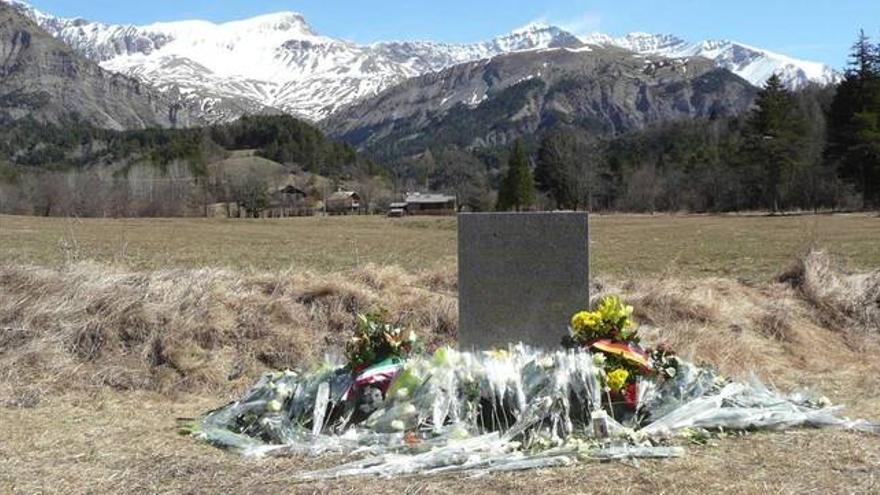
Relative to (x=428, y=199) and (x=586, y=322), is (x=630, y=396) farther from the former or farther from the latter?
(x=428, y=199)

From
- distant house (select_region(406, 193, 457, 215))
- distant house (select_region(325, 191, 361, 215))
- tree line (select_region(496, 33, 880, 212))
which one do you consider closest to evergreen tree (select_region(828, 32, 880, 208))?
tree line (select_region(496, 33, 880, 212))

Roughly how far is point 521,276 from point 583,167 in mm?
113404

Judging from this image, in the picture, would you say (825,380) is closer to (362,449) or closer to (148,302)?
(362,449)

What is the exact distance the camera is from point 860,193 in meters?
67.6

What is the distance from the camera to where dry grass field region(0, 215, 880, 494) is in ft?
16.5

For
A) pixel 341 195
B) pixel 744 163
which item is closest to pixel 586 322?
pixel 744 163

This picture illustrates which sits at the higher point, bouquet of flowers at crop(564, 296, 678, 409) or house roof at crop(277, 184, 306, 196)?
house roof at crop(277, 184, 306, 196)

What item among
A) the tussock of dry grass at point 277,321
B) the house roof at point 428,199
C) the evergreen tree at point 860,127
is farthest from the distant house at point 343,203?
the tussock of dry grass at point 277,321

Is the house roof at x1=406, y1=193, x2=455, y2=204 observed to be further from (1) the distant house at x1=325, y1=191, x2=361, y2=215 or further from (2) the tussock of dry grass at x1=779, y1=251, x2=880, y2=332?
(2) the tussock of dry grass at x1=779, y1=251, x2=880, y2=332

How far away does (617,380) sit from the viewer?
5930 millimetres

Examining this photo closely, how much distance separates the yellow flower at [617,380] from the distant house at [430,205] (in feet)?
419

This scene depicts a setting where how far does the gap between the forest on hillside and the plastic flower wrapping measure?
204 ft

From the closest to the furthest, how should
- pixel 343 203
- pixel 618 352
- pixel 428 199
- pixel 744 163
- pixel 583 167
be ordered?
pixel 618 352 → pixel 744 163 → pixel 583 167 → pixel 428 199 → pixel 343 203

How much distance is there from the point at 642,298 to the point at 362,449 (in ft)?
18.9
